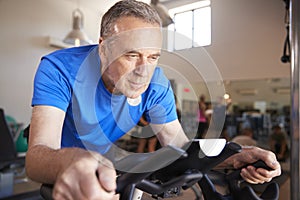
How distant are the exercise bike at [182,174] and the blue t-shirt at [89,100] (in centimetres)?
12

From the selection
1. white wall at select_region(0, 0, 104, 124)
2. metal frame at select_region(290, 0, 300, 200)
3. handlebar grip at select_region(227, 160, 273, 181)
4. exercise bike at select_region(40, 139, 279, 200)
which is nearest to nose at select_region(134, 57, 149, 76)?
exercise bike at select_region(40, 139, 279, 200)

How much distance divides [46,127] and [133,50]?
6.3 inches

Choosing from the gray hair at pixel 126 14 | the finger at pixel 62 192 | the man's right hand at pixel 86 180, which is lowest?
the finger at pixel 62 192

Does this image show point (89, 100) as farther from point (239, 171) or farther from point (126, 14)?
point (239, 171)

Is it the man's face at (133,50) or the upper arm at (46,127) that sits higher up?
the man's face at (133,50)

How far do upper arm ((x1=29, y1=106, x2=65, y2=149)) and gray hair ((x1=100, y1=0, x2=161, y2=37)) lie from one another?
0.14 meters

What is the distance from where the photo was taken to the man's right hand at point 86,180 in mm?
184

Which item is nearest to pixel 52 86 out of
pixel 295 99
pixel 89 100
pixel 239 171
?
pixel 89 100

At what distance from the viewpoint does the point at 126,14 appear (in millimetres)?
343

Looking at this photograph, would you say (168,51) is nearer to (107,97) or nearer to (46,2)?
(107,97)

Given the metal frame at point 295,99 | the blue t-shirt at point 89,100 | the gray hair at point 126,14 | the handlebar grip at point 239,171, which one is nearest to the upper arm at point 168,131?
the blue t-shirt at point 89,100

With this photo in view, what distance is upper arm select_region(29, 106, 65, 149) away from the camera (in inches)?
12.4

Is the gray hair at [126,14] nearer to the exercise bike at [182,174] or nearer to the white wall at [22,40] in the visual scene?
the exercise bike at [182,174]

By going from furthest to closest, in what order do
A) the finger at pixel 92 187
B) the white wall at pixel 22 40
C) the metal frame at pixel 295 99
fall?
the white wall at pixel 22 40
the metal frame at pixel 295 99
the finger at pixel 92 187
